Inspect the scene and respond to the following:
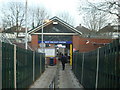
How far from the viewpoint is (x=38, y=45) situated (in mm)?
41719

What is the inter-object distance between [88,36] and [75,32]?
90.5 inches

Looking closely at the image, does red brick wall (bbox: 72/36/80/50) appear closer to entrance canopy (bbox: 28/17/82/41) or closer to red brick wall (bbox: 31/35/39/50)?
entrance canopy (bbox: 28/17/82/41)

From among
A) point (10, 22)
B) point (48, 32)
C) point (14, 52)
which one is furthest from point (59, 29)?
point (14, 52)

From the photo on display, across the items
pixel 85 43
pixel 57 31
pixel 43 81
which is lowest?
pixel 43 81

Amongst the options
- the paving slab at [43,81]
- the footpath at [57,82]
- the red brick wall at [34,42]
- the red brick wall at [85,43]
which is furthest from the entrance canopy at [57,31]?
the footpath at [57,82]

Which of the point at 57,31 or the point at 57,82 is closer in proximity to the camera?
the point at 57,82

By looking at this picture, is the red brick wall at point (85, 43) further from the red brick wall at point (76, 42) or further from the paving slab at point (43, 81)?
the paving slab at point (43, 81)

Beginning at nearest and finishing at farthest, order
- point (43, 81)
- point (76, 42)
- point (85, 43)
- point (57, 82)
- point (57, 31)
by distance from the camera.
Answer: point (57, 82), point (43, 81), point (76, 42), point (85, 43), point (57, 31)

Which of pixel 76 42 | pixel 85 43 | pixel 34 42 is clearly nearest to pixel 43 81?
pixel 76 42

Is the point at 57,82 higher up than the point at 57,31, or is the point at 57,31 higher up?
the point at 57,31

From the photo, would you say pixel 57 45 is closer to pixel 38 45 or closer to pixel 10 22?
pixel 38 45

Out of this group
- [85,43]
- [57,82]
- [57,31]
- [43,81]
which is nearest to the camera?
[57,82]

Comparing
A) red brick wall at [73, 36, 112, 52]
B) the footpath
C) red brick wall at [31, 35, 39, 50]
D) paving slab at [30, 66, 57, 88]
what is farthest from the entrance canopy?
the footpath

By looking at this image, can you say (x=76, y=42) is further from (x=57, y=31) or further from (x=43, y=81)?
(x=43, y=81)
